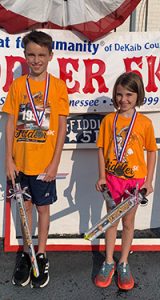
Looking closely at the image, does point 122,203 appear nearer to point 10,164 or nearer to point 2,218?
point 10,164

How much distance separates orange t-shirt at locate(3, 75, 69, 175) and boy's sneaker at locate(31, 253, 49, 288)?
2.14 ft

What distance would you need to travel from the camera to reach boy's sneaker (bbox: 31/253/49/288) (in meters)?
2.61

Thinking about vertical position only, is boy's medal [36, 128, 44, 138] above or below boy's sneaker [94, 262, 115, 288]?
above

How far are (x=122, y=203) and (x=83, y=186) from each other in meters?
0.94

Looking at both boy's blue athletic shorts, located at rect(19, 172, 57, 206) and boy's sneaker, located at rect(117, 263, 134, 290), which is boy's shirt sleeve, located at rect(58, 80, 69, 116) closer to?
boy's blue athletic shorts, located at rect(19, 172, 57, 206)

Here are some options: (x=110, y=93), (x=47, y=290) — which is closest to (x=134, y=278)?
(x=47, y=290)

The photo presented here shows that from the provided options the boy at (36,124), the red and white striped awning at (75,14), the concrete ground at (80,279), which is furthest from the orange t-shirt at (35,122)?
the concrete ground at (80,279)

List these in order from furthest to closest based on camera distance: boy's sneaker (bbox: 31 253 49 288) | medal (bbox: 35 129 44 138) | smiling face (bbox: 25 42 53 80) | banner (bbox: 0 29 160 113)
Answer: banner (bbox: 0 29 160 113) → boy's sneaker (bbox: 31 253 49 288) → medal (bbox: 35 129 44 138) → smiling face (bbox: 25 42 53 80)

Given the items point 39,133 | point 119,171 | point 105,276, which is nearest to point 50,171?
point 39,133

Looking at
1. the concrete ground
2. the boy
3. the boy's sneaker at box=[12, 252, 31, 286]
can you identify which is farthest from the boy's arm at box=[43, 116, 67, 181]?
the concrete ground

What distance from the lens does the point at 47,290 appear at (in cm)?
261

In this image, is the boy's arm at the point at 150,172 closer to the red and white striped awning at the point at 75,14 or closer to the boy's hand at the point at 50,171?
the boy's hand at the point at 50,171

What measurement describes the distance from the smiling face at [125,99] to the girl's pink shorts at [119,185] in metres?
0.45

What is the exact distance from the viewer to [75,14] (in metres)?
2.91
